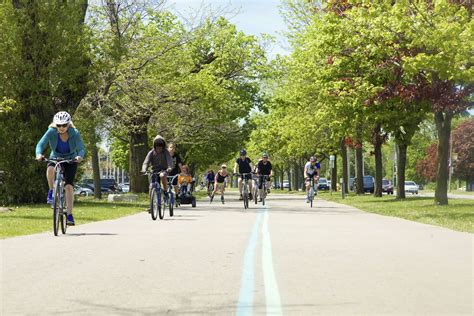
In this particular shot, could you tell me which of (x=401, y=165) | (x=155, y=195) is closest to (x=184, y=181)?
(x=155, y=195)

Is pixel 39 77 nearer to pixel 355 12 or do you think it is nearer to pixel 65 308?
pixel 355 12

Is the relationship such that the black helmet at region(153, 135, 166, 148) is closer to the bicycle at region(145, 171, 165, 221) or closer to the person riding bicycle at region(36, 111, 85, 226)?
the bicycle at region(145, 171, 165, 221)

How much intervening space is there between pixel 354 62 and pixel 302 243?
17474 mm

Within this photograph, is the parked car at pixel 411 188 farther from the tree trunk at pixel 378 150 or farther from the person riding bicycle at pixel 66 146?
the person riding bicycle at pixel 66 146

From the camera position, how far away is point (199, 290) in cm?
712

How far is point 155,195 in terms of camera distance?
18094mm

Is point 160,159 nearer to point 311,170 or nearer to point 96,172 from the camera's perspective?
point 311,170

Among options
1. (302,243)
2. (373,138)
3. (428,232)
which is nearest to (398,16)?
(428,232)

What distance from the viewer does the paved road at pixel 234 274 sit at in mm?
6352

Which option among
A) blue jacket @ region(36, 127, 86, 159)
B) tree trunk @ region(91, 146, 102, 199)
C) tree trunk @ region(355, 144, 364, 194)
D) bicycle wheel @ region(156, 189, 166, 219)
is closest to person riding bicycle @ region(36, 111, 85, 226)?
blue jacket @ region(36, 127, 86, 159)

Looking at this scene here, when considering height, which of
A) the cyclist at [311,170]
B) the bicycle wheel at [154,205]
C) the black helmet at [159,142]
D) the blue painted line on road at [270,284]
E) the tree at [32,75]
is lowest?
Answer: the blue painted line on road at [270,284]

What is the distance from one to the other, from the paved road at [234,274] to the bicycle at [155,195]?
→ 4.42m

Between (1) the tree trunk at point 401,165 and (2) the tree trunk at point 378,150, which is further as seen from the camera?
(2) the tree trunk at point 378,150

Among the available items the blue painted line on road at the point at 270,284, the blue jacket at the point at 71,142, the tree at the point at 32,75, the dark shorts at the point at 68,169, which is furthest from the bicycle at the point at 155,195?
the tree at the point at 32,75
